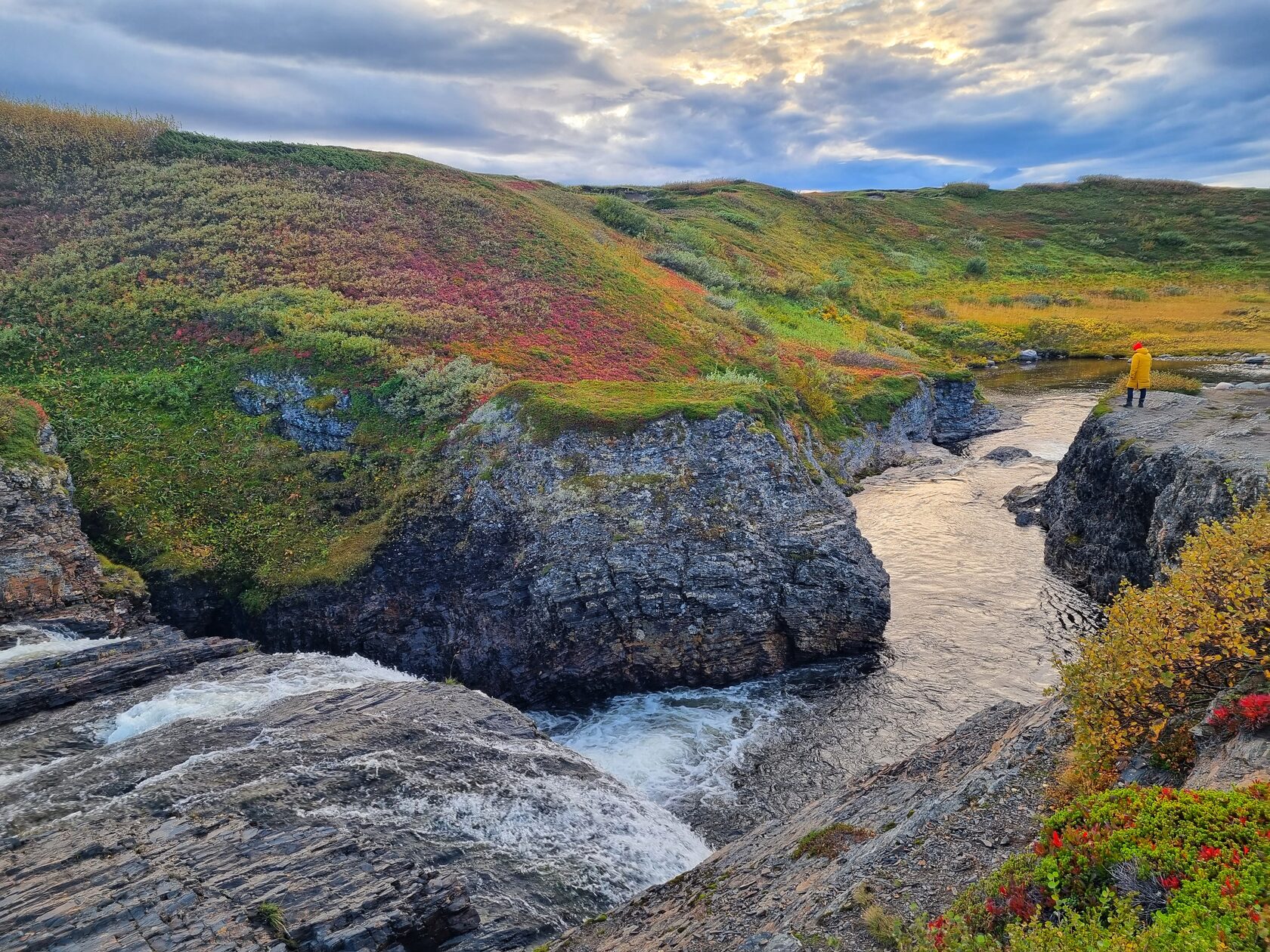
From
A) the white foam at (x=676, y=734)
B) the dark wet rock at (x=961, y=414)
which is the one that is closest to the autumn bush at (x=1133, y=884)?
the white foam at (x=676, y=734)

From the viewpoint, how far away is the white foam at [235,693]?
1852 centimetres

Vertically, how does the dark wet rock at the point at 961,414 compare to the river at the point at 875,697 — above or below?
above

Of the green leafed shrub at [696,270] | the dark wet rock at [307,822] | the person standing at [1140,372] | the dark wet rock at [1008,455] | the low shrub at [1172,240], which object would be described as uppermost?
the low shrub at [1172,240]

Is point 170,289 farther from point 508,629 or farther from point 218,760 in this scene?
point 218,760

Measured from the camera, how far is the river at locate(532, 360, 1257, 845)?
2220cm

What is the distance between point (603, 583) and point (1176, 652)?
695 inches

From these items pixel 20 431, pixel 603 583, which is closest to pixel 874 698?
pixel 603 583

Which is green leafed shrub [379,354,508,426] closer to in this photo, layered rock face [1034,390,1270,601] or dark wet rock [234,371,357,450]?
dark wet rock [234,371,357,450]

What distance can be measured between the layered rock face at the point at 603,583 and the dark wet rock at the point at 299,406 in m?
7.79

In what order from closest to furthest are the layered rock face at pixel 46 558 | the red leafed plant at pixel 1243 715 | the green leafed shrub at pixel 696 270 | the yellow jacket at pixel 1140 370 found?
the red leafed plant at pixel 1243 715
the layered rock face at pixel 46 558
the yellow jacket at pixel 1140 370
the green leafed shrub at pixel 696 270

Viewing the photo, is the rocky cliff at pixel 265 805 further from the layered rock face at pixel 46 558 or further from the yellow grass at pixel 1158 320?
the yellow grass at pixel 1158 320

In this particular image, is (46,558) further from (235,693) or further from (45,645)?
(235,693)

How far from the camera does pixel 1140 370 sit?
3534 cm

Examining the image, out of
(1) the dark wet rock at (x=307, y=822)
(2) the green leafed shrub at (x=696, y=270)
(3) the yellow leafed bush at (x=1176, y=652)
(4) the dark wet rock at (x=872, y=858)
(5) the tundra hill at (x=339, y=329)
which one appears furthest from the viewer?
(2) the green leafed shrub at (x=696, y=270)
